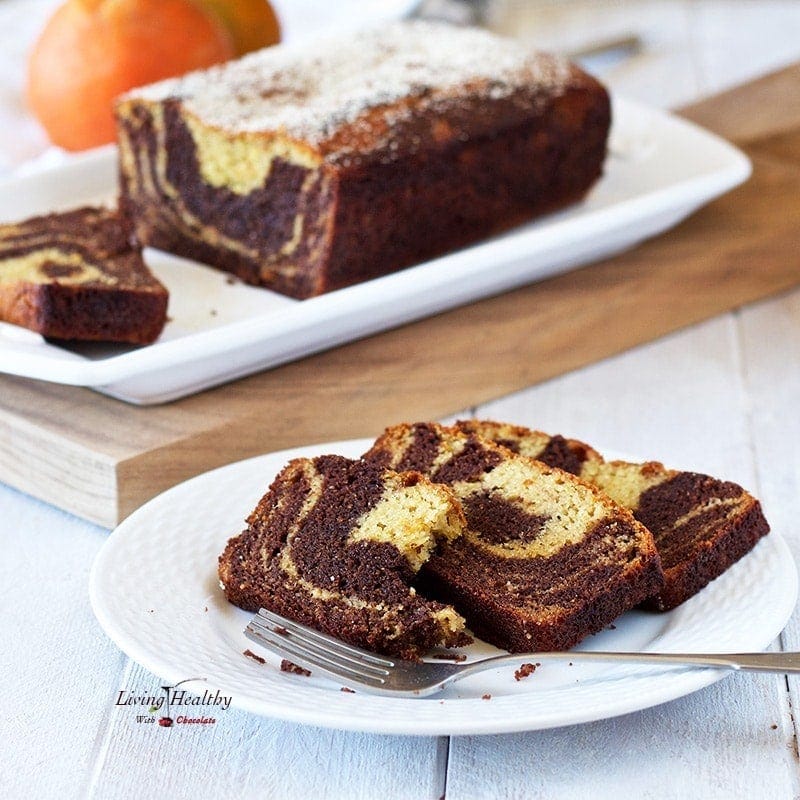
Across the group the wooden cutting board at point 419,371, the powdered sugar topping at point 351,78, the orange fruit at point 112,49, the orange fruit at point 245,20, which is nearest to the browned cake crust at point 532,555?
the wooden cutting board at point 419,371

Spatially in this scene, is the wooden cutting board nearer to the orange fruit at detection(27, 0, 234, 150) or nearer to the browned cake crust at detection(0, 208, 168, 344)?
the browned cake crust at detection(0, 208, 168, 344)

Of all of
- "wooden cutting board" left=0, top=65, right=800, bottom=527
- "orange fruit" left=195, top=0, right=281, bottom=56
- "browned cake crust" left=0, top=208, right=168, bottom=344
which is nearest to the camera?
"wooden cutting board" left=0, top=65, right=800, bottom=527

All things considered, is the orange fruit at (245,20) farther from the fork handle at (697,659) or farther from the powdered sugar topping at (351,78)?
the fork handle at (697,659)

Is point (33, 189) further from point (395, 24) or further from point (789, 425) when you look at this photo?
point (789, 425)

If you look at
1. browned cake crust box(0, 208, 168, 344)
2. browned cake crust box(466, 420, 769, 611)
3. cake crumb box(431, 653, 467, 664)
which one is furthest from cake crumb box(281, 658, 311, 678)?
browned cake crust box(0, 208, 168, 344)

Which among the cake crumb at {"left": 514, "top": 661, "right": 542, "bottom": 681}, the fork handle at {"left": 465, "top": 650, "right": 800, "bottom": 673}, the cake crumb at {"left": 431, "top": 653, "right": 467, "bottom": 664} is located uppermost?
the fork handle at {"left": 465, "top": 650, "right": 800, "bottom": 673}

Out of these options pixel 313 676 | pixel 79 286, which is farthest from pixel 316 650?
pixel 79 286

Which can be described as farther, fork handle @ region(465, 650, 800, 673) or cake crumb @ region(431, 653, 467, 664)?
cake crumb @ region(431, 653, 467, 664)
